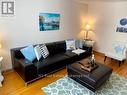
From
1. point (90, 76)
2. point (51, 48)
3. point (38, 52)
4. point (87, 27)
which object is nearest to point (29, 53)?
point (38, 52)

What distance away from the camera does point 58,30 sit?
14.8 ft

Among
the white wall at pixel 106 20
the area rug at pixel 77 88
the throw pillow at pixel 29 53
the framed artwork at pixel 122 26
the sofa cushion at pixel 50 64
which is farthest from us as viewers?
the white wall at pixel 106 20

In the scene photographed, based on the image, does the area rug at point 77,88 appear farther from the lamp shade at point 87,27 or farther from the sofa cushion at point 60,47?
the lamp shade at point 87,27

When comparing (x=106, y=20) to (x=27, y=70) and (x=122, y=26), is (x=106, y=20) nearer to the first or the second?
(x=122, y=26)

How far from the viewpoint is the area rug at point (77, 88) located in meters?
2.71

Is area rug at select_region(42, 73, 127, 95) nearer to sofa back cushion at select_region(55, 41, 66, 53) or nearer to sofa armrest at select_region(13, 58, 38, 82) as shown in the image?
sofa armrest at select_region(13, 58, 38, 82)

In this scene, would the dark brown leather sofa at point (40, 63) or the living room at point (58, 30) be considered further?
the living room at point (58, 30)

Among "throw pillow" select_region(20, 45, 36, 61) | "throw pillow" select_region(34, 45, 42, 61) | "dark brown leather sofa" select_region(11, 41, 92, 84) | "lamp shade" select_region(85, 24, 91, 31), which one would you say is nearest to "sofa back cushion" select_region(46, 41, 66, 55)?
"dark brown leather sofa" select_region(11, 41, 92, 84)

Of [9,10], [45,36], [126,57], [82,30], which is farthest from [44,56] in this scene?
[126,57]

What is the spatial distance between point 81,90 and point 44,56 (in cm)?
143

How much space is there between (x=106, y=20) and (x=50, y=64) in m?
3.24

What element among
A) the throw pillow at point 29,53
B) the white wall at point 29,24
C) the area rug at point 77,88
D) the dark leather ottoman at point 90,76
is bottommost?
the area rug at point 77,88

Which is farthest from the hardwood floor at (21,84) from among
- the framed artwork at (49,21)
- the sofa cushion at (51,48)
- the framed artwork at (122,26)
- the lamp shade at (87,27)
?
the lamp shade at (87,27)

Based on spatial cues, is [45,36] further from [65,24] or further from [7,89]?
[7,89]
